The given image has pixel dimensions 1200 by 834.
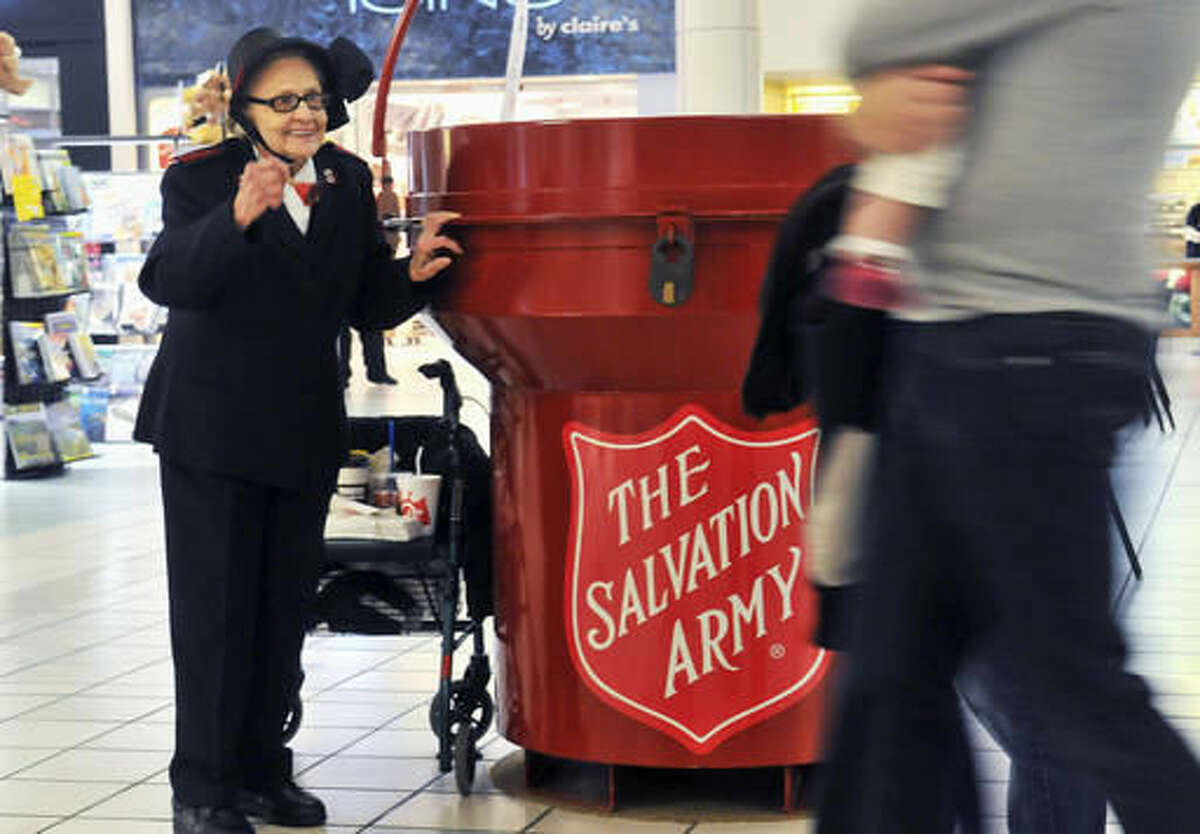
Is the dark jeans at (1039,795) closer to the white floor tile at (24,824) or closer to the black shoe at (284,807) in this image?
the black shoe at (284,807)

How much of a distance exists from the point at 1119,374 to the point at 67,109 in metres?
17.3

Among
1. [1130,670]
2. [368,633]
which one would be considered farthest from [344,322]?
[1130,670]

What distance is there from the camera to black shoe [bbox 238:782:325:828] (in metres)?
3.66

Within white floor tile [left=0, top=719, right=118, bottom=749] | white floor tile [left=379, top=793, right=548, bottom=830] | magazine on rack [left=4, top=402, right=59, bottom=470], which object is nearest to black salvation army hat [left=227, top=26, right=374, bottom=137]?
white floor tile [left=379, top=793, right=548, bottom=830]

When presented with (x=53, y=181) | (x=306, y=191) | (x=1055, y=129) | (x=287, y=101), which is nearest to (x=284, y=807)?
(x=306, y=191)

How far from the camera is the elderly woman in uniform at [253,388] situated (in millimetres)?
3428

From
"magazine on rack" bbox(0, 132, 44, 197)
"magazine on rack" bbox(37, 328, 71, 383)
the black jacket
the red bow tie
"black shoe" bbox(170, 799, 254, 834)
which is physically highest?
"magazine on rack" bbox(0, 132, 44, 197)

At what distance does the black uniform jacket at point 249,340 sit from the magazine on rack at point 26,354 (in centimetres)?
642

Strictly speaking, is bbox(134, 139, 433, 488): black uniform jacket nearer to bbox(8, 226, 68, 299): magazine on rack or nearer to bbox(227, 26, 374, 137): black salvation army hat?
bbox(227, 26, 374, 137): black salvation army hat

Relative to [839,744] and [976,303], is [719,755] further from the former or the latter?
[976,303]

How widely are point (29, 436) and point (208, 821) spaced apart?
6654 millimetres

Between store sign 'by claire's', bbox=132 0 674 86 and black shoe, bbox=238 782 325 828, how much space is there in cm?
1454

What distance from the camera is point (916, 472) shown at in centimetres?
196

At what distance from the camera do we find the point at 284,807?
3662 millimetres
